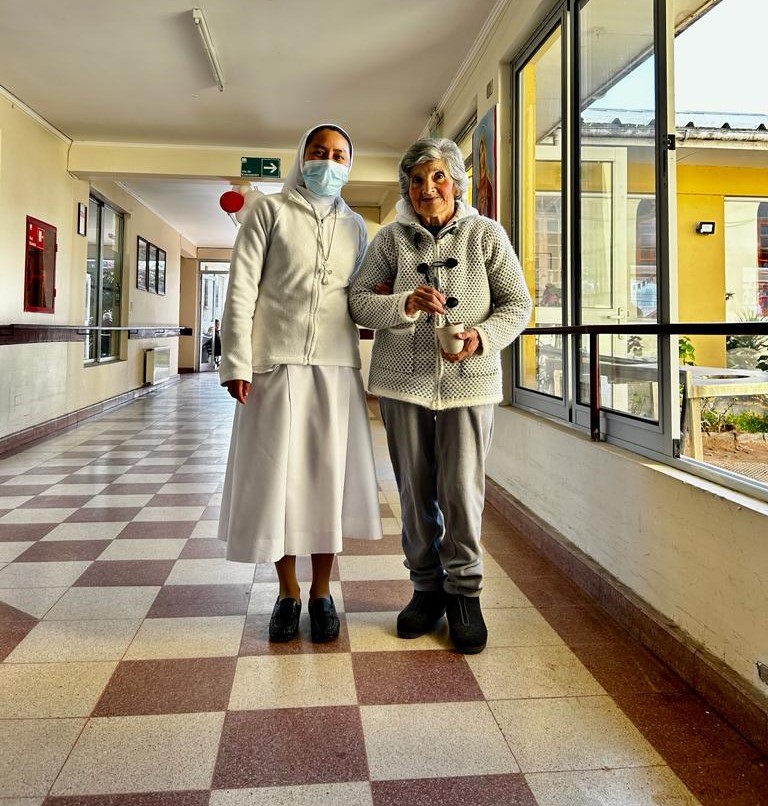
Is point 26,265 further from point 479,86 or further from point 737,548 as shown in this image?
point 737,548

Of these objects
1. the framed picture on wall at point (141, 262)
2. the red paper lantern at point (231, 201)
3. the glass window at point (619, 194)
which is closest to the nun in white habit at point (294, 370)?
the glass window at point (619, 194)

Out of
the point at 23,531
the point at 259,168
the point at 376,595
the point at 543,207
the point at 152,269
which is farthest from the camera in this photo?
the point at 152,269

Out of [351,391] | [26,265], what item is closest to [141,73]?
[26,265]

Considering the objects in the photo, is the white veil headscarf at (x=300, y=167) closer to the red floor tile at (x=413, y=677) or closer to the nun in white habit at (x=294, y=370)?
the nun in white habit at (x=294, y=370)

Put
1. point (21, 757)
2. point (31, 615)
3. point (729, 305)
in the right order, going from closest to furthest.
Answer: point (21, 757), point (729, 305), point (31, 615)

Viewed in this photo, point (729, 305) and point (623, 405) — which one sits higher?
point (729, 305)

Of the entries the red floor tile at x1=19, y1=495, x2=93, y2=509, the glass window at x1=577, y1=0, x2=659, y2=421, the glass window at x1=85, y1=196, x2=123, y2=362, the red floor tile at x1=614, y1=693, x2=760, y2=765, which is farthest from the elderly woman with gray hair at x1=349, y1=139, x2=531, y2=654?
the glass window at x1=85, y1=196, x2=123, y2=362

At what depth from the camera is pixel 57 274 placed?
20.6 ft

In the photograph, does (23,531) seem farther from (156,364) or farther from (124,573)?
(156,364)

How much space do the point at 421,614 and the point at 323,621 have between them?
307 mm

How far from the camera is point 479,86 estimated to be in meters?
4.35

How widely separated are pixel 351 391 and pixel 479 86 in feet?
11.1

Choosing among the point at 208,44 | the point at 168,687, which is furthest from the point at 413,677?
the point at 208,44

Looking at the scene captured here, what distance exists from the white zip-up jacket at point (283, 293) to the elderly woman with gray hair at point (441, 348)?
0.10 metres
